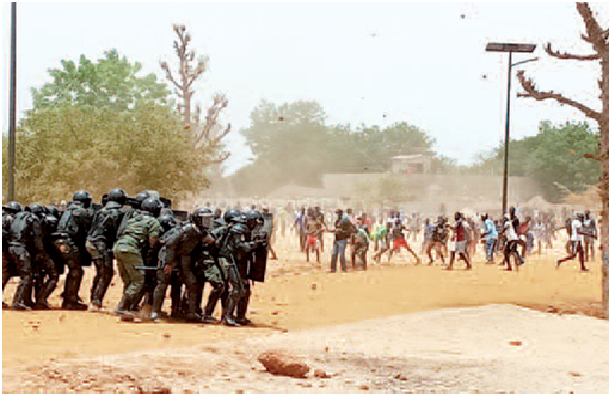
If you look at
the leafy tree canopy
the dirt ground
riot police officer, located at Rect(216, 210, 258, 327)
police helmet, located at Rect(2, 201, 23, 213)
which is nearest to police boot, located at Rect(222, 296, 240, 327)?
riot police officer, located at Rect(216, 210, 258, 327)

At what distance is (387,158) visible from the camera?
302ft

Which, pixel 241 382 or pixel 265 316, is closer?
pixel 241 382

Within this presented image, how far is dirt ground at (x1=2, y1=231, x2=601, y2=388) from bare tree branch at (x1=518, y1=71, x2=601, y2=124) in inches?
145

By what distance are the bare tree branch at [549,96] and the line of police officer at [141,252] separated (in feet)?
17.7

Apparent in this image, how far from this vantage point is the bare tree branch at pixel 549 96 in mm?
13289

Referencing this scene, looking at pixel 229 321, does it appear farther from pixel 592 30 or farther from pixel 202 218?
pixel 592 30

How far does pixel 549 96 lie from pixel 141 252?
7.50 m

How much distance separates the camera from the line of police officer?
11.1 meters

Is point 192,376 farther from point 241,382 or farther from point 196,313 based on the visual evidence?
point 196,313

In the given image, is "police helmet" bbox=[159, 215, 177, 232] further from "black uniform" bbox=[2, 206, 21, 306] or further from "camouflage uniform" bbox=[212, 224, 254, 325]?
"black uniform" bbox=[2, 206, 21, 306]

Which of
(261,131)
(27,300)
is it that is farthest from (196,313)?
(261,131)

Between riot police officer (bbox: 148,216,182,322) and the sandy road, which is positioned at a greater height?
riot police officer (bbox: 148,216,182,322)

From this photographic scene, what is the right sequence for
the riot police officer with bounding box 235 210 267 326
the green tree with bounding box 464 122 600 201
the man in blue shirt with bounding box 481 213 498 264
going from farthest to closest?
the green tree with bounding box 464 122 600 201
the man in blue shirt with bounding box 481 213 498 264
the riot police officer with bounding box 235 210 267 326

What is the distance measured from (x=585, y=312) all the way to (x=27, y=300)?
9.71 metres
